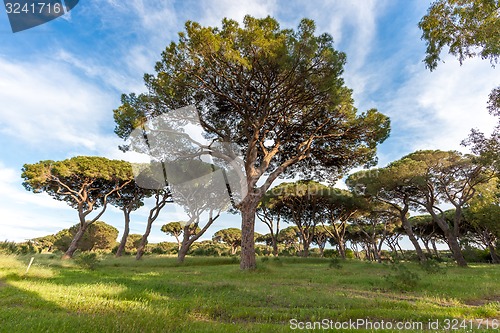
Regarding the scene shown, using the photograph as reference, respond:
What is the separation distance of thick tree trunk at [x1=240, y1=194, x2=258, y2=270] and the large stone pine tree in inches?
2.1

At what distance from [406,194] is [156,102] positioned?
2442cm

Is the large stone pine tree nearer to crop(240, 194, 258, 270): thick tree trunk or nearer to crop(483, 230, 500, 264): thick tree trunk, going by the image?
crop(240, 194, 258, 270): thick tree trunk

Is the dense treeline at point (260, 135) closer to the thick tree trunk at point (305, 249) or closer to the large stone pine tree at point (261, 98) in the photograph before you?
the large stone pine tree at point (261, 98)

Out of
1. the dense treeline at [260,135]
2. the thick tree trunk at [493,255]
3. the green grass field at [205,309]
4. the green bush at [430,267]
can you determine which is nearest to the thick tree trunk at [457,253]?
the dense treeline at [260,135]

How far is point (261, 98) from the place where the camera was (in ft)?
50.7

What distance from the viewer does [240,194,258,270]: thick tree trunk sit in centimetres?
1385

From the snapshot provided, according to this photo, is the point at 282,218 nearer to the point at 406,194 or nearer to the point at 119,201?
the point at 406,194

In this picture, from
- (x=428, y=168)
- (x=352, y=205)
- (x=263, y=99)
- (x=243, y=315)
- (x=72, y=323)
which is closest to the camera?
(x=72, y=323)

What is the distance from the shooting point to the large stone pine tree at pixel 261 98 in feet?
43.3

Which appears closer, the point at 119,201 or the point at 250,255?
the point at 250,255

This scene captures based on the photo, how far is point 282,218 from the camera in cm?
3728

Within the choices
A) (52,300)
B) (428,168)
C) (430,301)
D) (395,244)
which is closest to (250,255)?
(430,301)

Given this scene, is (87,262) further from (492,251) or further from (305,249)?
(492,251)

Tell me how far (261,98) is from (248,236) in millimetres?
8152
